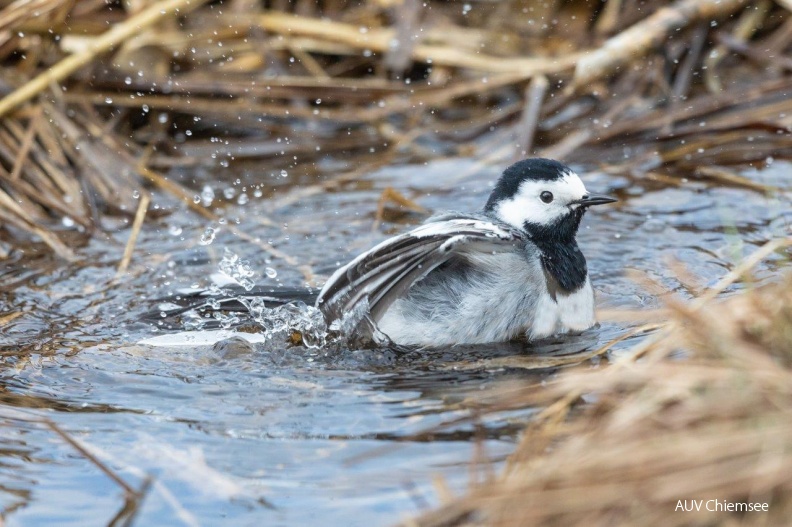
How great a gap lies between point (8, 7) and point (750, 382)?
5.47m

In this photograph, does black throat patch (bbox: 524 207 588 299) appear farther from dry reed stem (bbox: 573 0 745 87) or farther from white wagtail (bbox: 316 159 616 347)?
dry reed stem (bbox: 573 0 745 87)

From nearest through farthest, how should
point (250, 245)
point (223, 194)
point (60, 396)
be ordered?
1. point (60, 396)
2. point (250, 245)
3. point (223, 194)

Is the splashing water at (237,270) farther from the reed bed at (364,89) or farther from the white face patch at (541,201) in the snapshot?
the white face patch at (541,201)

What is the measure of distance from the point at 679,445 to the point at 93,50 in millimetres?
5143

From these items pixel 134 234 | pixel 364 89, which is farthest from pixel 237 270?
pixel 364 89

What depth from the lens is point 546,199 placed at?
4.73 metres

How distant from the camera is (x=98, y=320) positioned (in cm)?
468

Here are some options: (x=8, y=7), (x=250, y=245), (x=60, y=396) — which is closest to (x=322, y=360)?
(x=60, y=396)

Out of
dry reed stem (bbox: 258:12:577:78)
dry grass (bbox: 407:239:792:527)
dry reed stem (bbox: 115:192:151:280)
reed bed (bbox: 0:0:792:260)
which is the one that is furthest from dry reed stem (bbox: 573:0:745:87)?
dry grass (bbox: 407:239:792:527)

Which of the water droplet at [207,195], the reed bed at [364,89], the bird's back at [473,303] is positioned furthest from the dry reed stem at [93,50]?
the bird's back at [473,303]

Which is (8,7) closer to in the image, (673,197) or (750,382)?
(673,197)

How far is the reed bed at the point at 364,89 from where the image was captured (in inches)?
249

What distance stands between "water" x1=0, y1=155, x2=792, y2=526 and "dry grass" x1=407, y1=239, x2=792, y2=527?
0.28m

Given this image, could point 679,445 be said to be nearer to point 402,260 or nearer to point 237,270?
point 402,260
